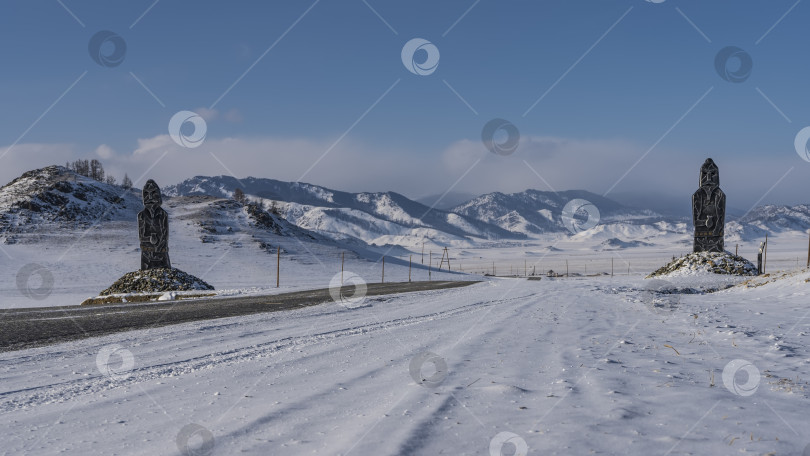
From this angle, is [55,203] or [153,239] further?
[55,203]

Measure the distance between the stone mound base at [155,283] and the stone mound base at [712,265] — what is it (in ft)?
77.9

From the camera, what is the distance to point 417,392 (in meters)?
4.88

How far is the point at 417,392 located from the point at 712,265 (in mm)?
24961

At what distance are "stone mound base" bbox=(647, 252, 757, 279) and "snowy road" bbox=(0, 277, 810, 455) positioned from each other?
17140 millimetres

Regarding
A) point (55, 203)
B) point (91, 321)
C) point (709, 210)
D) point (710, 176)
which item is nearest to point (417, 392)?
point (91, 321)

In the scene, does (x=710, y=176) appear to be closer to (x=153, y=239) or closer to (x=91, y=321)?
(x=91, y=321)

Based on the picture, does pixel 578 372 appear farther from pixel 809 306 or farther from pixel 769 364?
pixel 809 306

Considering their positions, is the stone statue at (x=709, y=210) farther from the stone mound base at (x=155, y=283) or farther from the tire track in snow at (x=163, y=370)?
the stone mound base at (x=155, y=283)

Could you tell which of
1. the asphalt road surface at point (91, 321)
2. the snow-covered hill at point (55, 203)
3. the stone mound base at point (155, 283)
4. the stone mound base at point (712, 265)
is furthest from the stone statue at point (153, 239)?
the snow-covered hill at point (55, 203)

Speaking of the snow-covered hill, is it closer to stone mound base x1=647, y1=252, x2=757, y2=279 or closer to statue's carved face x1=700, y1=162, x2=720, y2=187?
stone mound base x1=647, y1=252, x2=757, y2=279

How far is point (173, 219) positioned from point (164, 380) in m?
80.6

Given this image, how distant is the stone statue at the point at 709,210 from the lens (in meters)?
28.0

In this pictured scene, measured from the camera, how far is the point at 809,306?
38.5ft

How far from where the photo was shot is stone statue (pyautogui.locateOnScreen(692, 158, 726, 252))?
28.0m
